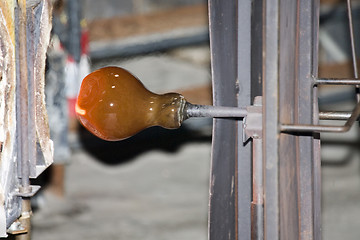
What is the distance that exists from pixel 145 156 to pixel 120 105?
9.48 ft

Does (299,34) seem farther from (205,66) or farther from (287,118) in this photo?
(205,66)

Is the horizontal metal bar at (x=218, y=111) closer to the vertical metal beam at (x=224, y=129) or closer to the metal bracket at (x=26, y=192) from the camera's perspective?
the vertical metal beam at (x=224, y=129)

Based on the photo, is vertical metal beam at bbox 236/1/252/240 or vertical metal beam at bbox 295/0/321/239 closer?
vertical metal beam at bbox 295/0/321/239

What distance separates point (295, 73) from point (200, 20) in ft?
10.9

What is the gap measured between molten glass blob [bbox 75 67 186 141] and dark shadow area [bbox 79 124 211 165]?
2526mm

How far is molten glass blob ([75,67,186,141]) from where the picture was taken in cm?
102

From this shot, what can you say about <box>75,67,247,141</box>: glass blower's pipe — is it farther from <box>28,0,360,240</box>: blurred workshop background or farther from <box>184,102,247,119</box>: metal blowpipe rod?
<box>28,0,360,240</box>: blurred workshop background

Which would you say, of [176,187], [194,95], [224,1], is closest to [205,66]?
[194,95]

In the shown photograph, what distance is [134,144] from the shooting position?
388cm

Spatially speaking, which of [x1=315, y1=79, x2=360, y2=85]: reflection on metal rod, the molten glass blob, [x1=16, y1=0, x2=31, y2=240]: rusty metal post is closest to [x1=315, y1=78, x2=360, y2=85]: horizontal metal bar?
[x1=315, y1=79, x2=360, y2=85]: reflection on metal rod

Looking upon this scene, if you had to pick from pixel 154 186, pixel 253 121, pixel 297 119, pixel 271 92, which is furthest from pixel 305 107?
pixel 154 186

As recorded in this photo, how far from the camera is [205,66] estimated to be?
491 centimetres

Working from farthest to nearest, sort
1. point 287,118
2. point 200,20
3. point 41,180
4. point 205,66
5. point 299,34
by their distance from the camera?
point 205,66, point 200,20, point 41,180, point 299,34, point 287,118

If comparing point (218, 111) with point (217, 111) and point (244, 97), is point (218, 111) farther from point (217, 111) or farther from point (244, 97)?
point (244, 97)
